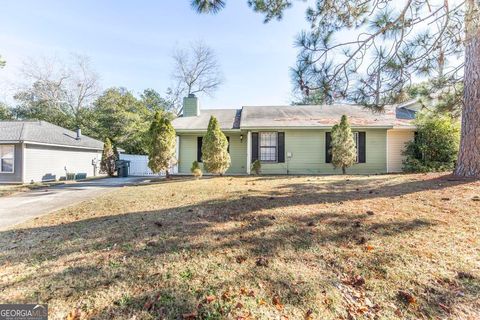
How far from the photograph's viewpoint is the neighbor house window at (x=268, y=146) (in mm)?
12530

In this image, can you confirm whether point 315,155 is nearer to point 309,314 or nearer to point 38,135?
point 309,314

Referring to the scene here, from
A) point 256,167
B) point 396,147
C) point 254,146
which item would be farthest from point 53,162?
point 396,147

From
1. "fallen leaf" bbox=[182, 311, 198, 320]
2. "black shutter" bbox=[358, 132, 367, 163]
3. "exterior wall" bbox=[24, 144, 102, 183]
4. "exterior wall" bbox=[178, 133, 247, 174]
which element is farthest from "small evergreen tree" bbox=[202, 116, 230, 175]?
"exterior wall" bbox=[24, 144, 102, 183]

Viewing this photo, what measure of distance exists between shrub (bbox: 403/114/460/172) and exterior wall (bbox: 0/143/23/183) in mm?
19175

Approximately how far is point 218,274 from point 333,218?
2.32 m

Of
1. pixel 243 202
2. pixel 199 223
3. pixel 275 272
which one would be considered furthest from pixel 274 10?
pixel 275 272

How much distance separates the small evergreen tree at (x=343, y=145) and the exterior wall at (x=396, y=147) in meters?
2.53

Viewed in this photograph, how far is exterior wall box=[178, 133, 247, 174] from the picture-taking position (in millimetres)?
13086

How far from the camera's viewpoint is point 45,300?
89.2 inches

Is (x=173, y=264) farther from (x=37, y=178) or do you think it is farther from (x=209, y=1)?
(x=37, y=178)

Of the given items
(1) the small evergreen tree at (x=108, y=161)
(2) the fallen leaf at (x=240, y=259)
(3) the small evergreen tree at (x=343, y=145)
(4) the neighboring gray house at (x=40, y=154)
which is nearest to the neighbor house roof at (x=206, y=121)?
(3) the small evergreen tree at (x=343, y=145)

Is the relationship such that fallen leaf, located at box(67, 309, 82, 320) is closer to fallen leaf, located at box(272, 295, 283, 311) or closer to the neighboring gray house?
fallen leaf, located at box(272, 295, 283, 311)

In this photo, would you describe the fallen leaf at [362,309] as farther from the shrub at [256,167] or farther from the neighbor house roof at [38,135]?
the neighbor house roof at [38,135]

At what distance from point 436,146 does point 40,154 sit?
20121 mm
